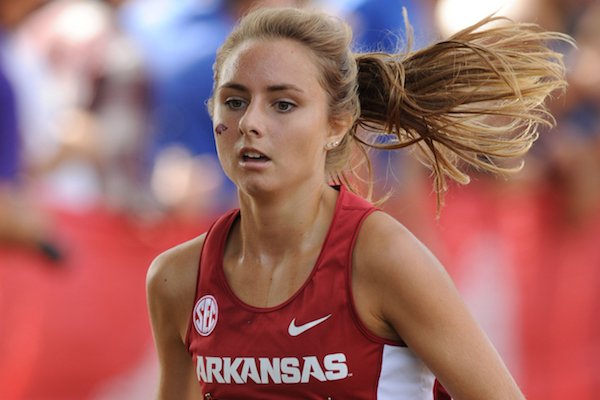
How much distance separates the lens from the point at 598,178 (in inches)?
286

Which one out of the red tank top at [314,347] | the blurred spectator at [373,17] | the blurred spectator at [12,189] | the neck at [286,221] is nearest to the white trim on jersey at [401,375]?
the red tank top at [314,347]

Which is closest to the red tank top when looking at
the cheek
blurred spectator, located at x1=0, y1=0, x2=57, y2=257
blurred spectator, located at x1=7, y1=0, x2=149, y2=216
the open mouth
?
the open mouth

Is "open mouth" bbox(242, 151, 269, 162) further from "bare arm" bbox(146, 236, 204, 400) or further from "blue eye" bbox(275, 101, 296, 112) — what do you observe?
"bare arm" bbox(146, 236, 204, 400)

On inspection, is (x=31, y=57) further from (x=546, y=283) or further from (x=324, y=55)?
(x=324, y=55)

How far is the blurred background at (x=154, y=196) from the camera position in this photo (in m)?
6.32

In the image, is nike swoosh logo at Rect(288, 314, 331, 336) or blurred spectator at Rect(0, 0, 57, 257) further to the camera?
blurred spectator at Rect(0, 0, 57, 257)

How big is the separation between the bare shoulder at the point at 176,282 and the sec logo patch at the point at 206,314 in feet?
0.22

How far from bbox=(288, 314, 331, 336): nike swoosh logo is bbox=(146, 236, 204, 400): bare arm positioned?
1.29 feet

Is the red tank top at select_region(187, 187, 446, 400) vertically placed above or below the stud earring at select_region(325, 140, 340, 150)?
below

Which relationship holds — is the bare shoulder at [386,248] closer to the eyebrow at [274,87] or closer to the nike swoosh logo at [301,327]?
the nike swoosh logo at [301,327]

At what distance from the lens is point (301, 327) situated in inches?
137

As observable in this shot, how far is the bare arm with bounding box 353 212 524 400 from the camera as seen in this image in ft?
11.1

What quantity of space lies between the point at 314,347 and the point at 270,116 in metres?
0.62

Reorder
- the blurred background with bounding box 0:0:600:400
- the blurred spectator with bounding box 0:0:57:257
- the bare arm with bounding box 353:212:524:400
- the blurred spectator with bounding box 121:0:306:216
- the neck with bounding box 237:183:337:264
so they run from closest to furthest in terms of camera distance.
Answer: the bare arm with bounding box 353:212:524:400
the neck with bounding box 237:183:337:264
the blurred spectator with bounding box 0:0:57:257
the blurred background with bounding box 0:0:600:400
the blurred spectator with bounding box 121:0:306:216
